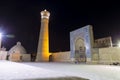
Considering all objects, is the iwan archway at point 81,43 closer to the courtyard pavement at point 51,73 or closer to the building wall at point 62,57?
the building wall at point 62,57

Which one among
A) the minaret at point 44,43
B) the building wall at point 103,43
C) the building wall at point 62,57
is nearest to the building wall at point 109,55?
the building wall at point 103,43

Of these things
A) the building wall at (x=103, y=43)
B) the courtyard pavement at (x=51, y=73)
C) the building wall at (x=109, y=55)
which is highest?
the building wall at (x=103, y=43)

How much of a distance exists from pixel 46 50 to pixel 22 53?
912 cm

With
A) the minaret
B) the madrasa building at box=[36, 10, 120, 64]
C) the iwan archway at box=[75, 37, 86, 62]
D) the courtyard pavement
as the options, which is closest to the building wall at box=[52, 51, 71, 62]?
the madrasa building at box=[36, 10, 120, 64]

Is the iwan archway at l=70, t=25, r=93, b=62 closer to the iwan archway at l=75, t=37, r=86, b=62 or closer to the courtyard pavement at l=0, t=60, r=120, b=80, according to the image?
the iwan archway at l=75, t=37, r=86, b=62

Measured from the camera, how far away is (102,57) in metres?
19.2

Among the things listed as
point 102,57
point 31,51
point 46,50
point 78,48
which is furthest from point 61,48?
point 102,57

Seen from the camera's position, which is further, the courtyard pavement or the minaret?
the minaret

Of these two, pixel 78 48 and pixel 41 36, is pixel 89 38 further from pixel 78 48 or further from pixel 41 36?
pixel 41 36

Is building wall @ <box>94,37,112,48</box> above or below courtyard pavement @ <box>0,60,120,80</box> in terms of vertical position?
above

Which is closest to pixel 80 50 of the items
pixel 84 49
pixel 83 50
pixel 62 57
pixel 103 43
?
pixel 83 50

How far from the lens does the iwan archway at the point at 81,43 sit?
2170 centimetres

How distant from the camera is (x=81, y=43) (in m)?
25.0

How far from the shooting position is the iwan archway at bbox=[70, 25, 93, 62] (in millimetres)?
21703
